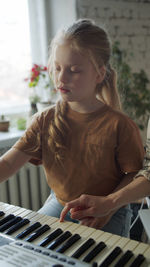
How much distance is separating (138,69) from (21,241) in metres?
2.57

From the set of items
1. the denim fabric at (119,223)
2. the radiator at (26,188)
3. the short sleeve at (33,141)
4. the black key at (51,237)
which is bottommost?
the radiator at (26,188)

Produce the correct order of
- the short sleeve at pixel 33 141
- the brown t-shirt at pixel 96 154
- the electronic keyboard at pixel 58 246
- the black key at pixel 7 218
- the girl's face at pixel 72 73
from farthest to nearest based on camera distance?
the short sleeve at pixel 33 141, the brown t-shirt at pixel 96 154, the girl's face at pixel 72 73, the black key at pixel 7 218, the electronic keyboard at pixel 58 246

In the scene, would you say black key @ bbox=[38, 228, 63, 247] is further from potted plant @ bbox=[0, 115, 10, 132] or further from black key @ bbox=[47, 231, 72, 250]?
potted plant @ bbox=[0, 115, 10, 132]

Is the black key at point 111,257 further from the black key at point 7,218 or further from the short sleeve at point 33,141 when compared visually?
the short sleeve at point 33,141

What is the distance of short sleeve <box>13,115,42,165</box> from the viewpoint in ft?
3.98

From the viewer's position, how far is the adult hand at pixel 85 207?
0.83 meters

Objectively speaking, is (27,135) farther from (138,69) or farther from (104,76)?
(138,69)

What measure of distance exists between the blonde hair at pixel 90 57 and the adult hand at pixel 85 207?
1.15ft

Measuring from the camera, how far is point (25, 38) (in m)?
2.45

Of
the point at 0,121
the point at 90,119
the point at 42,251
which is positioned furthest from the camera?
the point at 0,121

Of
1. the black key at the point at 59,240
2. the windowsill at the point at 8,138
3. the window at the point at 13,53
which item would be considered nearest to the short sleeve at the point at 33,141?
the black key at the point at 59,240

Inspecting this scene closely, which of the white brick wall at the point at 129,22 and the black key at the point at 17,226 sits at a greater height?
the white brick wall at the point at 129,22

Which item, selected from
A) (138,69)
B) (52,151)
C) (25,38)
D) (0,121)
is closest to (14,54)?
(25,38)

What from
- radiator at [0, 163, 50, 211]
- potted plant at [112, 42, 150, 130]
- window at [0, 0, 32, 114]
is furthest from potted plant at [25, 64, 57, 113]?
potted plant at [112, 42, 150, 130]
